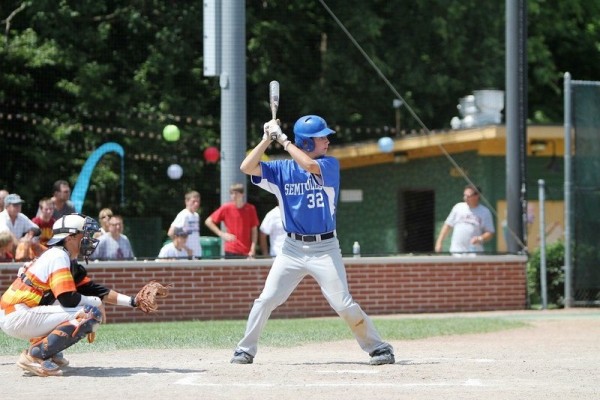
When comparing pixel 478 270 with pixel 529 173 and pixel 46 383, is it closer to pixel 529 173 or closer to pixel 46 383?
pixel 529 173

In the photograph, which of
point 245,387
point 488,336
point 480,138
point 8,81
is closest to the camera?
point 245,387

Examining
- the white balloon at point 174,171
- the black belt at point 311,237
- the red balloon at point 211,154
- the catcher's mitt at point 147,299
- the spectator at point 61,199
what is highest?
the red balloon at point 211,154

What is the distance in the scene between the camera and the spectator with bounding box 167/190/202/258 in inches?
656

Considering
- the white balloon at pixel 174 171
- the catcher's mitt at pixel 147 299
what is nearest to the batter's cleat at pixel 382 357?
the catcher's mitt at pixel 147 299

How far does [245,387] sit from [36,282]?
185cm

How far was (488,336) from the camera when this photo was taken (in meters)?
13.4

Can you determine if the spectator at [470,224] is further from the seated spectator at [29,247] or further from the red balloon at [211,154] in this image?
the red balloon at [211,154]

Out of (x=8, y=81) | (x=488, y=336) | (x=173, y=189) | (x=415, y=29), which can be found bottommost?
(x=488, y=336)

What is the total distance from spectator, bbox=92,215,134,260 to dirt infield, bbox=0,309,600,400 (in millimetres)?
4849

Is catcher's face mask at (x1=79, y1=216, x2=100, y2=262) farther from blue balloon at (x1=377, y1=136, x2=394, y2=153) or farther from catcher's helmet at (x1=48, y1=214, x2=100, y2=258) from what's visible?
blue balloon at (x1=377, y1=136, x2=394, y2=153)

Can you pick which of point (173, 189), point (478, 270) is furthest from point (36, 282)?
point (173, 189)

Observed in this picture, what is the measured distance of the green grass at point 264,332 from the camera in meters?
12.1

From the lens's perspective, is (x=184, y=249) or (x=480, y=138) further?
(x=480, y=138)

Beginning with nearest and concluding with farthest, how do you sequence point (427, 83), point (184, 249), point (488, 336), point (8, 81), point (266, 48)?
point (488, 336), point (184, 249), point (8, 81), point (266, 48), point (427, 83)
